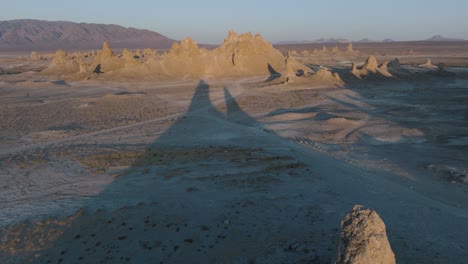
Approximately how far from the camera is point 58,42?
166875mm

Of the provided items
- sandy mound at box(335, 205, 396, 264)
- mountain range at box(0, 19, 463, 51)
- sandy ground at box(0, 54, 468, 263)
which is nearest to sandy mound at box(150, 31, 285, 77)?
sandy ground at box(0, 54, 468, 263)

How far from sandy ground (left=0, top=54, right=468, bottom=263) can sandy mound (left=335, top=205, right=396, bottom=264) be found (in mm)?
1207

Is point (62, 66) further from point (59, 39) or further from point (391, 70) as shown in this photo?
point (59, 39)

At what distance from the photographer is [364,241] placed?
4.98 m

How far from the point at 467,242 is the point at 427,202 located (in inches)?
68.7

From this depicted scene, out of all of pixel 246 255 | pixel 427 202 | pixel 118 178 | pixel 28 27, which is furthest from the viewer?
pixel 28 27

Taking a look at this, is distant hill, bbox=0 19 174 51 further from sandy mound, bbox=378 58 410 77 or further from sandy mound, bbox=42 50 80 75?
sandy mound, bbox=378 58 410 77

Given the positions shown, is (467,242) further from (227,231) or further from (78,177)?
(78,177)

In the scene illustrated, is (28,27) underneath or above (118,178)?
above

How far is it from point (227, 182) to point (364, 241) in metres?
5.06

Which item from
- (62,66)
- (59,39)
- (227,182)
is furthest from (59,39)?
(227,182)

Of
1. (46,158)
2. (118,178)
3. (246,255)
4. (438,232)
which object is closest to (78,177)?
(118,178)

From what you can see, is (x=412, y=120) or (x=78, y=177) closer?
(x=78, y=177)

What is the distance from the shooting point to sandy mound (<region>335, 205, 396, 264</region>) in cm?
490
